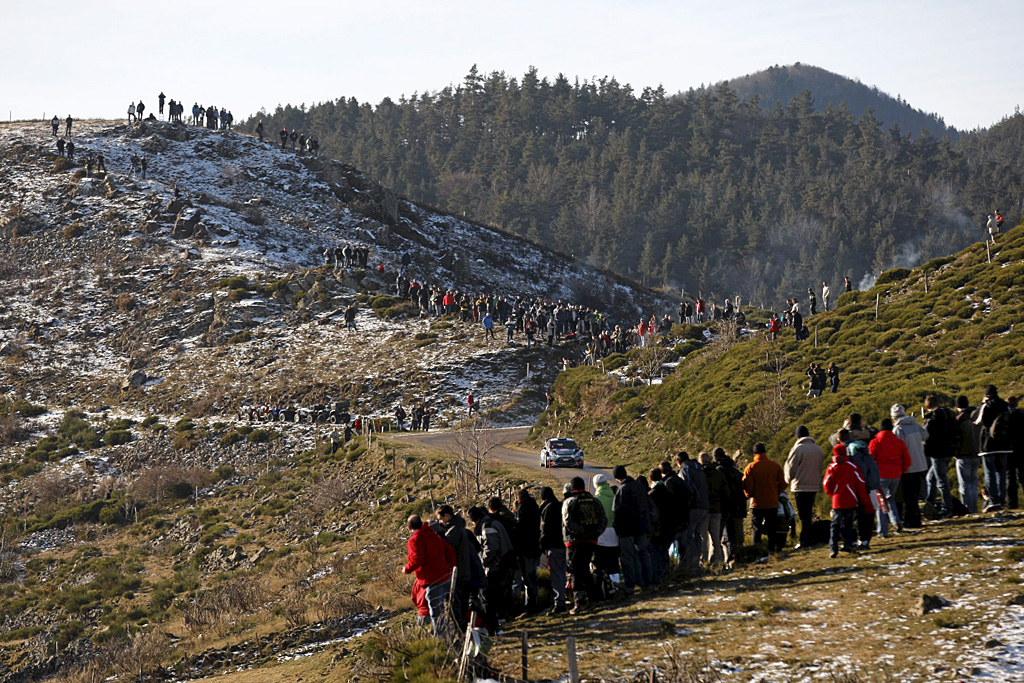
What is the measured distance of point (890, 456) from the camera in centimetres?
1191

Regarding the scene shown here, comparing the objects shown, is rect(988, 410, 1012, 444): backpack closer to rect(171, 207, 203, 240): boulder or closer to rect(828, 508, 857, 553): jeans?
rect(828, 508, 857, 553): jeans

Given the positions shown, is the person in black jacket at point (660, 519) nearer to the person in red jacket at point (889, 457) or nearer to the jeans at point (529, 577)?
the jeans at point (529, 577)

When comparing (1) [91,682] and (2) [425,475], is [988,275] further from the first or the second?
(1) [91,682]

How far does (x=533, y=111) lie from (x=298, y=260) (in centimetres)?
9233

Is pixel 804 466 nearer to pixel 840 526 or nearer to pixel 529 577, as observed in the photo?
pixel 840 526

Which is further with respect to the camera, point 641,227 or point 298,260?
point 641,227

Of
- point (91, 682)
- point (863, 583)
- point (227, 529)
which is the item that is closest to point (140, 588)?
point (227, 529)

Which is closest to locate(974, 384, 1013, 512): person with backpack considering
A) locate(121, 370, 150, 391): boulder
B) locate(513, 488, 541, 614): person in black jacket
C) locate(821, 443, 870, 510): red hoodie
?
locate(821, 443, 870, 510): red hoodie

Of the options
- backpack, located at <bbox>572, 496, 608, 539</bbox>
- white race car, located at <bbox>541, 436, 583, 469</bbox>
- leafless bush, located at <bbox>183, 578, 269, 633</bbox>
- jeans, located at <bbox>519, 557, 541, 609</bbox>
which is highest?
backpack, located at <bbox>572, 496, 608, 539</bbox>

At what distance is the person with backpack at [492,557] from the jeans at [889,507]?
17.1 ft

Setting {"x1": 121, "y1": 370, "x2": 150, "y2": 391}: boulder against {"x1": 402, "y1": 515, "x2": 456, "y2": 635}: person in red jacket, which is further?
{"x1": 121, "y1": 370, "x2": 150, "y2": 391}: boulder

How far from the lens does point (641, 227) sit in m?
118

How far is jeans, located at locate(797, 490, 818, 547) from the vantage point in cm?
1235

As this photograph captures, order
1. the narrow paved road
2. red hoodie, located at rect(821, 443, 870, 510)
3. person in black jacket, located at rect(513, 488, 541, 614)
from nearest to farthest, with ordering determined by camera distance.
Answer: red hoodie, located at rect(821, 443, 870, 510) → person in black jacket, located at rect(513, 488, 541, 614) → the narrow paved road
